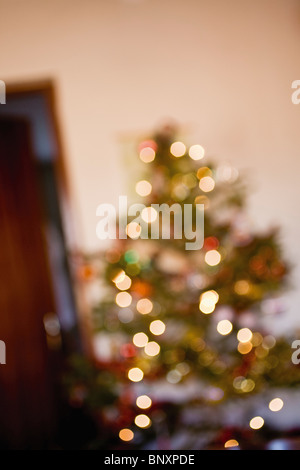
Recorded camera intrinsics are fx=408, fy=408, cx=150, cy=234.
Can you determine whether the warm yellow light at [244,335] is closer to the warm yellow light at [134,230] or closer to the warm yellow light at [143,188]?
the warm yellow light at [134,230]

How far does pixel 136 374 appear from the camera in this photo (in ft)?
7.34

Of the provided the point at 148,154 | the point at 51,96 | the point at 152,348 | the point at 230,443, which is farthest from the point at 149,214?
the point at 230,443

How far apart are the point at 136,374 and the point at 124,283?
50 centimetres

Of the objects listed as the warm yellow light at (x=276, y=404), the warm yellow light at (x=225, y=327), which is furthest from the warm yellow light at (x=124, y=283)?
the warm yellow light at (x=276, y=404)

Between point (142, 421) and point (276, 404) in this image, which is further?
point (276, 404)

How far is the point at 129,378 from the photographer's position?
226cm

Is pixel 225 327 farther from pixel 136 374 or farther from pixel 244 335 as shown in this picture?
pixel 136 374

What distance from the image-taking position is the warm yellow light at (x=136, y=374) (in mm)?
2232

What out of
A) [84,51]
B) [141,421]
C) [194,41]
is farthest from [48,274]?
[194,41]

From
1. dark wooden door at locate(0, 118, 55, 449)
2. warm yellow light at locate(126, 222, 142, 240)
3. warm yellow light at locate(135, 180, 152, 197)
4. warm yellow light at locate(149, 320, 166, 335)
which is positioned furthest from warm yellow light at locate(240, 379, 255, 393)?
dark wooden door at locate(0, 118, 55, 449)

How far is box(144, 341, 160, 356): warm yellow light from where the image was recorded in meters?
2.22

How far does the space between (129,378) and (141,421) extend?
25 centimetres

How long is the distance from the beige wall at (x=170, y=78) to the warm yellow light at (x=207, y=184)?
0.42 meters
